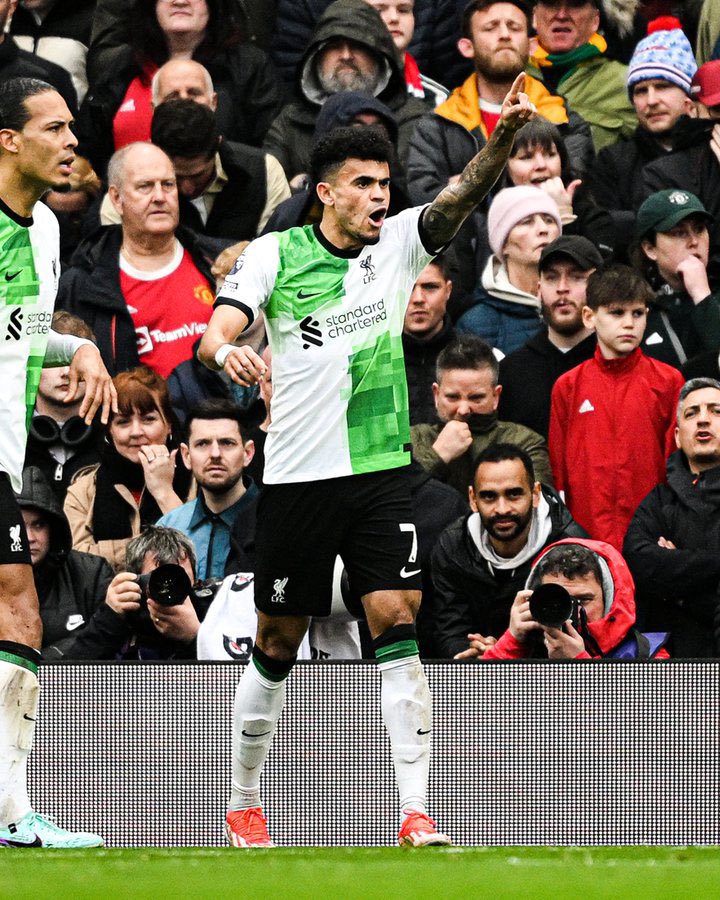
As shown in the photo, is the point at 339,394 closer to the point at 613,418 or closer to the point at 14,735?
the point at 14,735

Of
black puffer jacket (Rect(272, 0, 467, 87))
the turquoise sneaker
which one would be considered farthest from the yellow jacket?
the turquoise sneaker

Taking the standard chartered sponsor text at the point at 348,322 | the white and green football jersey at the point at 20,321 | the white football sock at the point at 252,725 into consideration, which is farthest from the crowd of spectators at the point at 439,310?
the white and green football jersey at the point at 20,321

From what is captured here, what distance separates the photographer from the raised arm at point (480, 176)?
21.2ft

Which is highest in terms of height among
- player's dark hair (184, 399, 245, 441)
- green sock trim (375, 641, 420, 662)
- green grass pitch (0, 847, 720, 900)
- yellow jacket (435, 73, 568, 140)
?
yellow jacket (435, 73, 568, 140)

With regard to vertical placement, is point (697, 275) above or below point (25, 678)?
above

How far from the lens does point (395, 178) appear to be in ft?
31.8

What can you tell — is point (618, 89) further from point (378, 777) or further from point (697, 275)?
point (378, 777)

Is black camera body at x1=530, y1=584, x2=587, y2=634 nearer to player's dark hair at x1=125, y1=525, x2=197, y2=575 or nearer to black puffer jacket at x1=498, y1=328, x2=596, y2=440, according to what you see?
player's dark hair at x1=125, y1=525, x2=197, y2=575

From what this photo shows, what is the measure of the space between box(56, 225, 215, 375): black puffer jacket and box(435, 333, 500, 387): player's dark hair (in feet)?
4.90

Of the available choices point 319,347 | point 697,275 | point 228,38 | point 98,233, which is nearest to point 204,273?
point 98,233

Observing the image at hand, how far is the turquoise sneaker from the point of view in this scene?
20.1 ft

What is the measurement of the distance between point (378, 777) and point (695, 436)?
7.06 feet

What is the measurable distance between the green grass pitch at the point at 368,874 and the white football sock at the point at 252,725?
146cm

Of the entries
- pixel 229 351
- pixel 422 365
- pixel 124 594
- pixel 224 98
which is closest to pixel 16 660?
pixel 229 351
